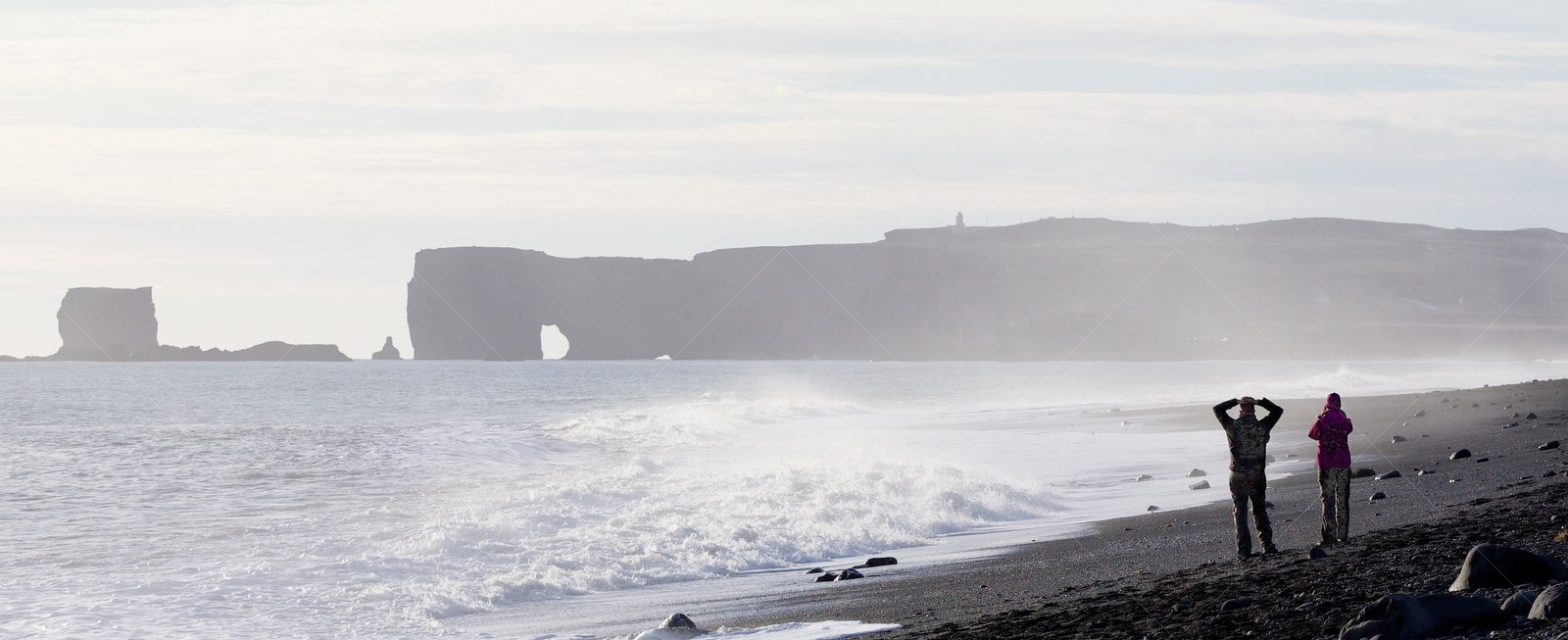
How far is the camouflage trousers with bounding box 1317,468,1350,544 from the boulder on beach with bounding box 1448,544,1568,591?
359cm

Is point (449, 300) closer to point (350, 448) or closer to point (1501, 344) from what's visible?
point (1501, 344)

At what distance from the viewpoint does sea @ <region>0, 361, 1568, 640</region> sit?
1202cm

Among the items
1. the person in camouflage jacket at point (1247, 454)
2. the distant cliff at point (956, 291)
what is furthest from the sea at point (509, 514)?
the distant cliff at point (956, 291)

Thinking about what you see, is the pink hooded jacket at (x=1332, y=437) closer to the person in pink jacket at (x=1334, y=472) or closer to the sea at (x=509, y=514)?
the person in pink jacket at (x=1334, y=472)

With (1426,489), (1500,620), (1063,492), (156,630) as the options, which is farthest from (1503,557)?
(1063,492)

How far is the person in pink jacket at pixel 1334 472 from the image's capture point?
37.6ft

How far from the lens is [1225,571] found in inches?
401

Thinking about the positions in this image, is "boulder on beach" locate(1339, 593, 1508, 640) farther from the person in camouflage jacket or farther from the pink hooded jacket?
the pink hooded jacket

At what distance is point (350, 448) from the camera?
3119cm

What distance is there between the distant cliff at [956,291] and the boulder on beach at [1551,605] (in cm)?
16827

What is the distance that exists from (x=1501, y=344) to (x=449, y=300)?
421 feet

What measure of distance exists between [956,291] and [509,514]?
17428cm

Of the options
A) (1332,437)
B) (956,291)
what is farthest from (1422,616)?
(956,291)

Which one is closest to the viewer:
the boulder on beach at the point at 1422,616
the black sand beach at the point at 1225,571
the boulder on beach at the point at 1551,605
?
the boulder on beach at the point at 1551,605
